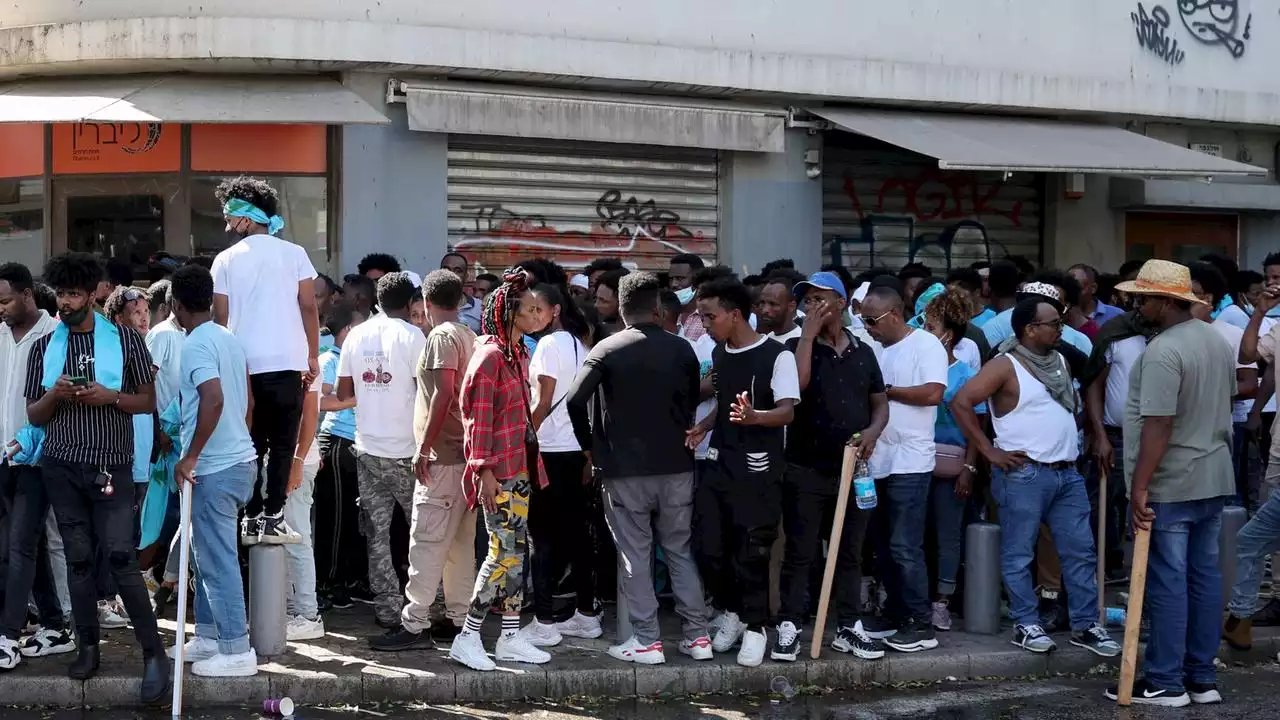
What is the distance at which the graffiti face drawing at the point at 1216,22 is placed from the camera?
55.4ft

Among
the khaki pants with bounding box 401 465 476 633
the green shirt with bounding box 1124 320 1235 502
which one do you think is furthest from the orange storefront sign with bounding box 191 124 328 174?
the green shirt with bounding box 1124 320 1235 502

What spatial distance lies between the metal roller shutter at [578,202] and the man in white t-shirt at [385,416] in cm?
426

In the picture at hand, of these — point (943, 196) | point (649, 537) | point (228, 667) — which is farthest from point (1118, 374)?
point (943, 196)

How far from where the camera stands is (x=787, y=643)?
7828 millimetres

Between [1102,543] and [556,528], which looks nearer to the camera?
[556,528]

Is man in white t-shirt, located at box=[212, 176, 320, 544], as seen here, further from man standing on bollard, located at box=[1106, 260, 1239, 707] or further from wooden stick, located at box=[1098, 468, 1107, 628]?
wooden stick, located at box=[1098, 468, 1107, 628]

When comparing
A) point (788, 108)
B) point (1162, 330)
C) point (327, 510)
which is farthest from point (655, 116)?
point (1162, 330)

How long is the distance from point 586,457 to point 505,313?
3.30 feet

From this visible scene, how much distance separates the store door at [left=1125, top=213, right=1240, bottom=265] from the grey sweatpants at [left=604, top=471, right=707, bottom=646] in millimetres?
10956

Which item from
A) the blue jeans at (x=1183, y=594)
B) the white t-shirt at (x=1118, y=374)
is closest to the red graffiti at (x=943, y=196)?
the white t-shirt at (x=1118, y=374)

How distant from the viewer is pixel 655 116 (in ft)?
45.3

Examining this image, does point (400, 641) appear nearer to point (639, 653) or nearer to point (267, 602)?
point (267, 602)

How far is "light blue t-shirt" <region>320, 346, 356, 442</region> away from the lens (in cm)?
909

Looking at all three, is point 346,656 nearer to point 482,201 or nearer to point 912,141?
point 482,201
